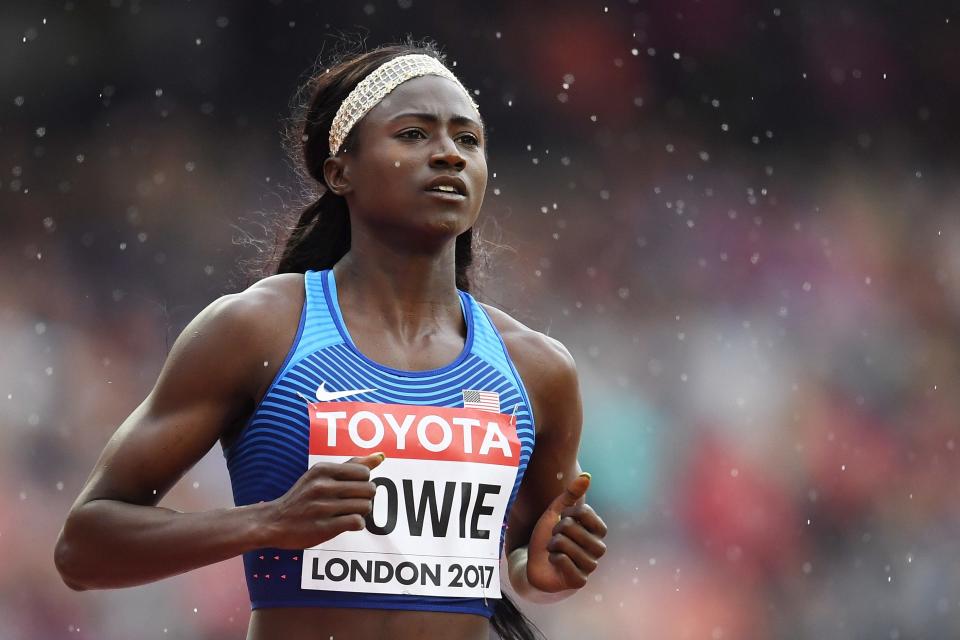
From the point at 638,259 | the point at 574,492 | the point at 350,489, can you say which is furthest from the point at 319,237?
the point at 638,259

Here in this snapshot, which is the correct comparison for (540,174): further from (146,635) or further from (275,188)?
(146,635)

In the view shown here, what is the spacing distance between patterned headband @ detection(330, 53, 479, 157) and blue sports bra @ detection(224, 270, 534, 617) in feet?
1.92

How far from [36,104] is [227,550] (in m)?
6.40

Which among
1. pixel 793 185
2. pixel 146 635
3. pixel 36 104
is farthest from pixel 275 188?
pixel 793 185

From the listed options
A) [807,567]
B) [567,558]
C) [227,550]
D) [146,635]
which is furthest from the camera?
[807,567]

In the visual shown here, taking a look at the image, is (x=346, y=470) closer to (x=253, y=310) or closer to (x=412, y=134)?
(x=253, y=310)

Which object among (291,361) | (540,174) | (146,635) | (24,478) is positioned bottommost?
(146,635)

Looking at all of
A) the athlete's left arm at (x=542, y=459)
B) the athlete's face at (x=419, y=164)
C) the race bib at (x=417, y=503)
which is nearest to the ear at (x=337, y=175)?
the athlete's face at (x=419, y=164)

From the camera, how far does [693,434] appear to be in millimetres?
8195

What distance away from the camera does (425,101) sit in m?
3.23

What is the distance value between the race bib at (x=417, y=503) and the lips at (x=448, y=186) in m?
0.54

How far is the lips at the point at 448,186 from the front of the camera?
3.09 metres

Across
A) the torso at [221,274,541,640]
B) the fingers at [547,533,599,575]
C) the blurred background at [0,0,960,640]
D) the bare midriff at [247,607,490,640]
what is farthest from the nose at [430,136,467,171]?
the blurred background at [0,0,960,640]

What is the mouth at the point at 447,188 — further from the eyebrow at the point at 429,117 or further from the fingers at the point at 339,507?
the fingers at the point at 339,507
